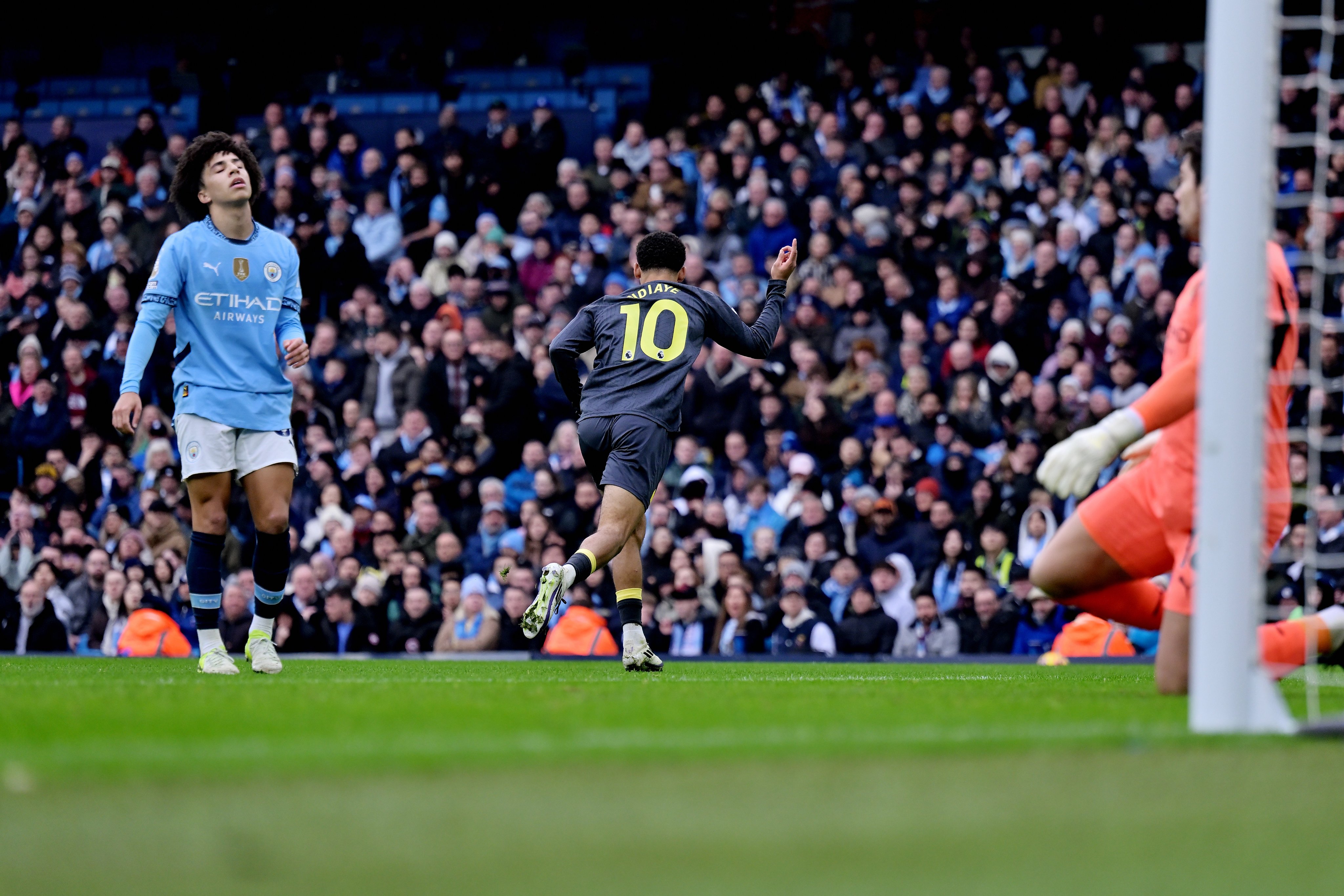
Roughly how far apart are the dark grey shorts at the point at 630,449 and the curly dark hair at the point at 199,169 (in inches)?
83.1

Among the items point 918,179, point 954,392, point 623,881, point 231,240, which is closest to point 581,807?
point 623,881

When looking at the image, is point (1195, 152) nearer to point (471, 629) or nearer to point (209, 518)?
point (209, 518)

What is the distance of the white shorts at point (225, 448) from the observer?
770cm

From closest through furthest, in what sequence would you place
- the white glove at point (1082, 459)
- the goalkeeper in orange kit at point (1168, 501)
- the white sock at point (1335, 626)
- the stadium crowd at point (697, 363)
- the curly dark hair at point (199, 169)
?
1. the white glove at point (1082, 459)
2. the goalkeeper in orange kit at point (1168, 501)
3. the white sock at point (1335, 626)
4. the curly dark hair at point (199, 169)
5. the stadium crowd at point (697, 363)

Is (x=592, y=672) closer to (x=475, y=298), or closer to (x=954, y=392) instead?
(x=954, y=392)

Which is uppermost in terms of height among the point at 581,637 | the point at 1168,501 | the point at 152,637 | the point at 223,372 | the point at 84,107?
the point at 84,107

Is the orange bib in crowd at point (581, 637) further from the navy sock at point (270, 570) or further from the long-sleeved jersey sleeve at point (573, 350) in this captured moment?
the navy sock at point (270, 570)

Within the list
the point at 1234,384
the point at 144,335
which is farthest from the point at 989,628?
the point at 1234,384

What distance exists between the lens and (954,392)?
1424 cm

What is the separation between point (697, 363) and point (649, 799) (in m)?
12.1

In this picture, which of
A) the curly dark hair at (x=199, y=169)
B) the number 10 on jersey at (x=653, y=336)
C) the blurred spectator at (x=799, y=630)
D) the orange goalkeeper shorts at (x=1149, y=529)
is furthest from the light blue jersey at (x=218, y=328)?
the blurred spectator at (x=799, y=630)

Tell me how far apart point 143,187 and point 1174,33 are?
39.3ft

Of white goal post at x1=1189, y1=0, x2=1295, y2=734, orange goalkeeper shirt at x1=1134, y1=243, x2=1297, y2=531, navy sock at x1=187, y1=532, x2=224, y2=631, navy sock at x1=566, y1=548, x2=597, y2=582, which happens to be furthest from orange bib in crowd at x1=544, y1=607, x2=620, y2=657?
white goal post at x1=1189, y1=0, x2=1295, y2=734

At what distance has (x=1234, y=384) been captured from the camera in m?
4.40
